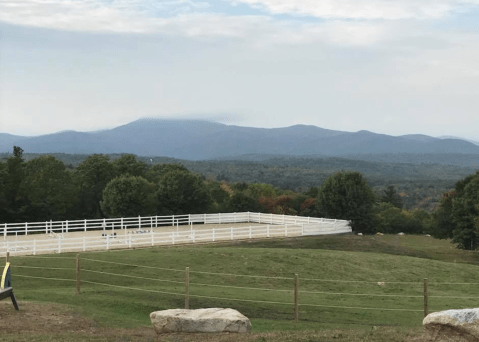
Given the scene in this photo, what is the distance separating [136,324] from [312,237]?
29.5 meters

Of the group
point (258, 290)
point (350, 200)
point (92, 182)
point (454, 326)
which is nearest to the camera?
point (454, 326)

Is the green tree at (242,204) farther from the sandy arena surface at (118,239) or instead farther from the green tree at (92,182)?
the sandy arena surface at (118,239)

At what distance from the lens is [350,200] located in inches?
2365

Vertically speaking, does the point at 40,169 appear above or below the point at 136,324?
above

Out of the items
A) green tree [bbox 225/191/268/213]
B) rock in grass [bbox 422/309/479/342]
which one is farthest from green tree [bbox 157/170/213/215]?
rock in grass [bbox 422/309/479/342]

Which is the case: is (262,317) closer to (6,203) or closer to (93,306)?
(93,306)

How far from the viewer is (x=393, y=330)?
51.3 ft

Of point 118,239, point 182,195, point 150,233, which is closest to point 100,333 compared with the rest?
point 118,239

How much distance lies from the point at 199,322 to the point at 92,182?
6525 centimetres

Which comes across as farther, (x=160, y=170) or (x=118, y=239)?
(x=160, y=170)

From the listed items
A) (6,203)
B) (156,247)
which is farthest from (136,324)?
(6,203)

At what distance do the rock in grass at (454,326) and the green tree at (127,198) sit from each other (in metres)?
50.5

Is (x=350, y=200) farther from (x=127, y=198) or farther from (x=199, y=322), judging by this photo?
(x=199, y=322)

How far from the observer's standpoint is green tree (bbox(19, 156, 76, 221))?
66500 millimetres
